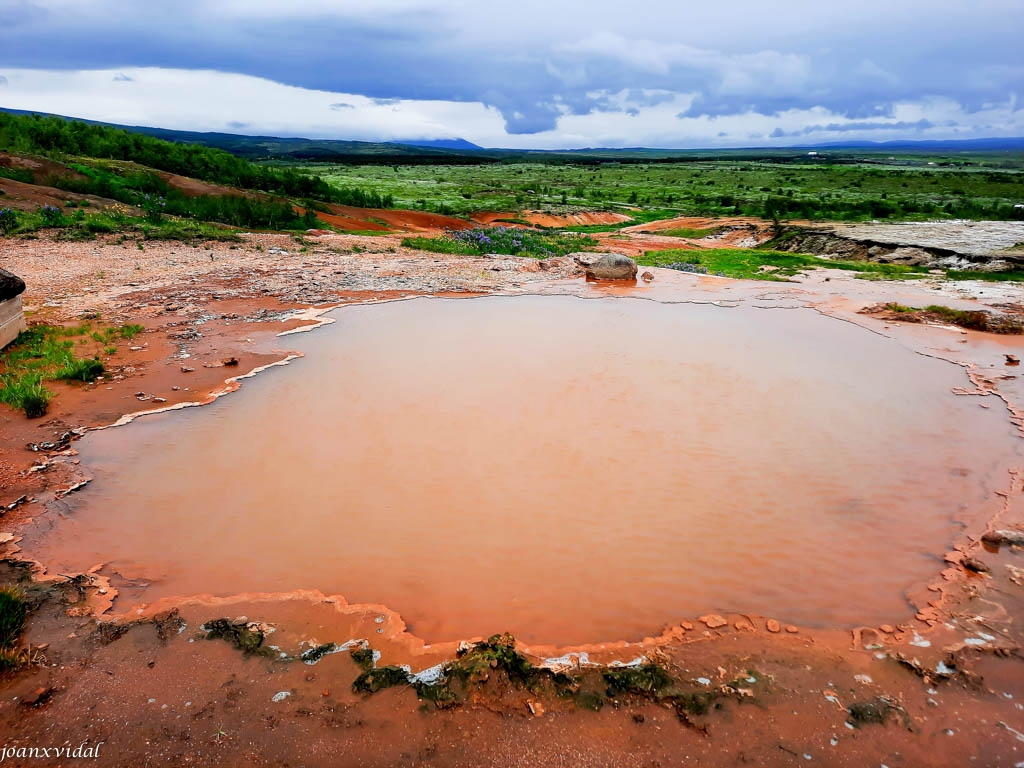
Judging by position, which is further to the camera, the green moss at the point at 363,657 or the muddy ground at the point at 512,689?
the green moss at the point at 363,657

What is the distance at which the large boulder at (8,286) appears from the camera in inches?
351

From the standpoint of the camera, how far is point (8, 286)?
9.01 meters

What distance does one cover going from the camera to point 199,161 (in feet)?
102

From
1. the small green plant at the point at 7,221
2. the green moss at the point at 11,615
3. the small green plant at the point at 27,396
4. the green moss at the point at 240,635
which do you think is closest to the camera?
the green moss at the point at 11,615

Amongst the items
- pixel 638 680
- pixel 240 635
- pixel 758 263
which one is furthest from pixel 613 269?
pixel 240 635

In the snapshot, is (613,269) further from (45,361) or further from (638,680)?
(638,680)

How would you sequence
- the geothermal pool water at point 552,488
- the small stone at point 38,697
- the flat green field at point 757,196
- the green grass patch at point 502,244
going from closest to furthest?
the small stone at point 38,697 < the geothermal pool water at point 552,488 < the green grass patch at point 502,244 < the flat green field at point 757,196

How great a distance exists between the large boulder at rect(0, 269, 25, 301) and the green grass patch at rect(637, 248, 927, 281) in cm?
1724

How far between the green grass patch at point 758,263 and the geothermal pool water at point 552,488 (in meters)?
8.92

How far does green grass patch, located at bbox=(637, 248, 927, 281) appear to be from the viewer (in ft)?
60.2

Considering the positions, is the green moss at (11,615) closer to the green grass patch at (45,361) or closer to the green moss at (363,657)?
the green moss at (363,657)

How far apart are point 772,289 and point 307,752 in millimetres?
16545

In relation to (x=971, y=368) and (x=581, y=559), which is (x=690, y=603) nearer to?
(x=581, y=559)

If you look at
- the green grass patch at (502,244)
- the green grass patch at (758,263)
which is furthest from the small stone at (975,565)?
the green grass patch at (502,244)
